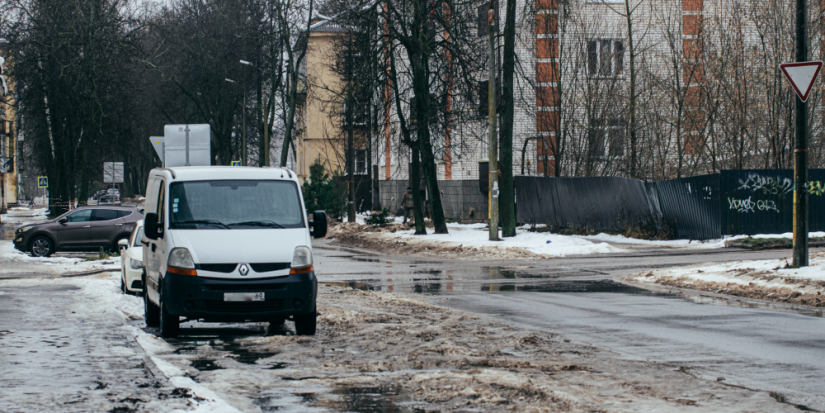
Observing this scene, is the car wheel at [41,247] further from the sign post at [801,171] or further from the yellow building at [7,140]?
the sign post at [801,171]

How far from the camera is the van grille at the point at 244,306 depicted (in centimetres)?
923

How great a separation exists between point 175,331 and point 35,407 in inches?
142

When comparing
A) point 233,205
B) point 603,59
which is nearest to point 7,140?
point 603,59

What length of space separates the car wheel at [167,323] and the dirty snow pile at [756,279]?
27.8 feet

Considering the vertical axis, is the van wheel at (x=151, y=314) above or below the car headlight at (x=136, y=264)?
below

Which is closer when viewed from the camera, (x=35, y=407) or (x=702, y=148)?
(x=35, y=407)

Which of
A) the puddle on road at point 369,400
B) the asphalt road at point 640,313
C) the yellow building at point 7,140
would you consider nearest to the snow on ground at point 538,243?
the asphalt road at point 640,313

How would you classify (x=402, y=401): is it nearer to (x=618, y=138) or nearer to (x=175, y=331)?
(x=175, y=331)

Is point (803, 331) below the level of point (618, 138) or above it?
below

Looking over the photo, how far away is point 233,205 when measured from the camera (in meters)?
9.95

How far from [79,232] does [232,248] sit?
59.4 ft

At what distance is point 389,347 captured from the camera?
8797 millimetres

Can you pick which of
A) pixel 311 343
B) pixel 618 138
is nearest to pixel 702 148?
pixel 618 138

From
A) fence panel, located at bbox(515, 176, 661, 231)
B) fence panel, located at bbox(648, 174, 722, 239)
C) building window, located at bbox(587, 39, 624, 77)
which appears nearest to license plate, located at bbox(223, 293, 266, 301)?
fence panel, located at bbox(648, 174, 722, 239)
